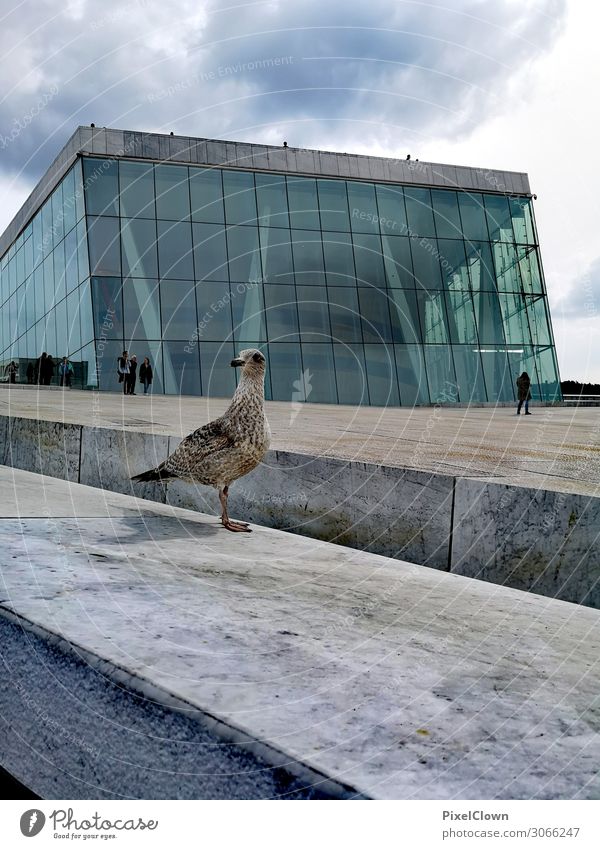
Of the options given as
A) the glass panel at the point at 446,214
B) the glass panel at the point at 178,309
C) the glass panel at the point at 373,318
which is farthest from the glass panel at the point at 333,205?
the glass panel at the point at 178,309

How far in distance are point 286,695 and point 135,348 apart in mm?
22186

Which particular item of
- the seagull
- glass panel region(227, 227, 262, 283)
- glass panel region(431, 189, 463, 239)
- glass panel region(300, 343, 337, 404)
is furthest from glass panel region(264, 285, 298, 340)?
the seagull

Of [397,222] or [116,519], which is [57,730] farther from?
[397,222]

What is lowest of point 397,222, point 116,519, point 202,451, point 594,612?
point 594,612

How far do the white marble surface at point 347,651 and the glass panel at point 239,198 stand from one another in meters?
23.3

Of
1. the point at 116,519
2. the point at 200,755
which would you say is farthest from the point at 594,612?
the point at 116,519

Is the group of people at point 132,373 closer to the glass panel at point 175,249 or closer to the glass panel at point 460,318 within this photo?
the glass panel at point 175,249

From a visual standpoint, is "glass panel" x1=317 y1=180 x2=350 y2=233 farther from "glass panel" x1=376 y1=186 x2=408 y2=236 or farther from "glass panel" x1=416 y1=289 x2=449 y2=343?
"glass panel" x1=416 y1=289 x2=449 y2=343

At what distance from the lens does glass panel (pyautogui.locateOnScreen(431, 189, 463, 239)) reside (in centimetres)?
2802

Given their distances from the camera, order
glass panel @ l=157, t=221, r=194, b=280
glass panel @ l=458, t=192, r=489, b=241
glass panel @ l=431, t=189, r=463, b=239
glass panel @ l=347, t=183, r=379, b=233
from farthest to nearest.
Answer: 1. glass panel @ l=458, t=192, r=489, b=241
2. glass panel @ l=431, t=189, r=463, b=239
3. glass panel @ l=347, t=183, r=379, b=233
4. glass panel @ l=157, t=221, r=194, b=280

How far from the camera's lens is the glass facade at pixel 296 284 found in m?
23.8

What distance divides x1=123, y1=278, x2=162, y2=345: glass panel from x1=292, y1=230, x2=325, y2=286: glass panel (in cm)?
533

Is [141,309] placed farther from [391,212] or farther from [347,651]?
[347,651]
